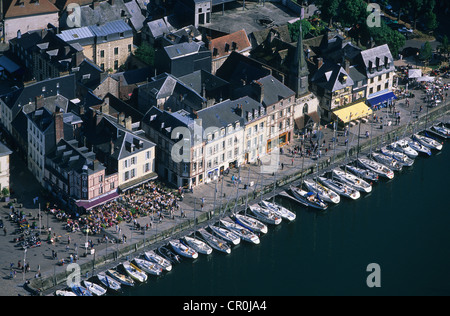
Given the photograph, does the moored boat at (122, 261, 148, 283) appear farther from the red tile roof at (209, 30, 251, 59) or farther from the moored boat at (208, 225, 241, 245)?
the red tile roof at (209, 30, 251, 59)

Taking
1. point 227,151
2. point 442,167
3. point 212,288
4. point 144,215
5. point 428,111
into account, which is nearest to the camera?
point 212,288

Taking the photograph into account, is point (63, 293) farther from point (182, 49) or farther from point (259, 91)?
point (182, 49)

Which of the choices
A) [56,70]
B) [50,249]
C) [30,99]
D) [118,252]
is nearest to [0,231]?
[50,249]

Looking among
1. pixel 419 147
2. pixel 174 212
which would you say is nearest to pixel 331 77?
pixel 419 147

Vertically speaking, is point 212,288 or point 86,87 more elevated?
point 86,87

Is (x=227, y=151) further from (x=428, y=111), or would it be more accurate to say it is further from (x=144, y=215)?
(x=428, y=111)

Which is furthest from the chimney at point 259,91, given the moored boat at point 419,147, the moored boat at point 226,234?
the moored boat at point 419,147

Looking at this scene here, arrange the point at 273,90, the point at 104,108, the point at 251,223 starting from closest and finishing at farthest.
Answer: the point at 251,223 → the point at 104,108 → the point at 273,90
